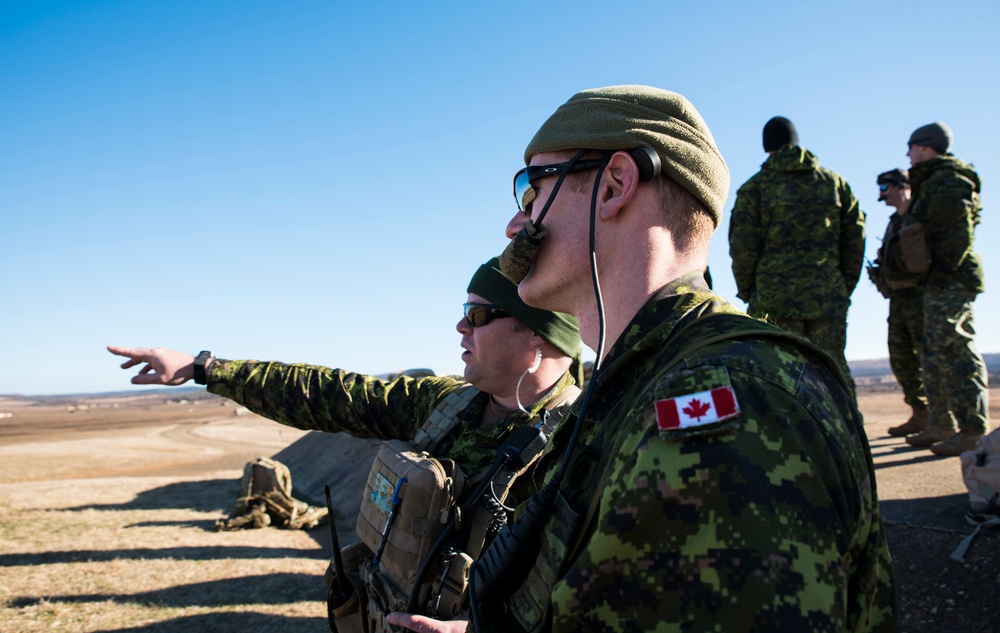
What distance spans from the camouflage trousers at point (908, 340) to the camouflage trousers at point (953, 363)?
588 mm

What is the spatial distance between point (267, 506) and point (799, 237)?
553 cm

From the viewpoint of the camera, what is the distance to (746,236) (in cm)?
528

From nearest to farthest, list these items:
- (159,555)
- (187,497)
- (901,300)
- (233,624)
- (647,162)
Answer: (647,162), (233,624), (159,555), (901,300), (187,497)

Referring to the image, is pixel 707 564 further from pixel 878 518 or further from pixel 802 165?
pixel 802 165

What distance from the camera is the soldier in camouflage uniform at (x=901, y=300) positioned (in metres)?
6.17

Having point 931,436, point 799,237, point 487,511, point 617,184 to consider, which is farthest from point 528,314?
point 931,436

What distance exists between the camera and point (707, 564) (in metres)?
0.94

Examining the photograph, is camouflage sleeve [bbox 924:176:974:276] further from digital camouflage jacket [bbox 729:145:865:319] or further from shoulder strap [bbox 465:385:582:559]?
shoulder strap [bbox 465:385:582:559]

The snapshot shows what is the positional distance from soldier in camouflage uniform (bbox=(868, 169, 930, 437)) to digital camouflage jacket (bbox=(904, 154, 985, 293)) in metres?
0.30

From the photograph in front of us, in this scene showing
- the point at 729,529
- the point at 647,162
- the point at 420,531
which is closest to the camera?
the point at 729,529

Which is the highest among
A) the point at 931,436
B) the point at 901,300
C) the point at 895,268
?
the point at 895,268

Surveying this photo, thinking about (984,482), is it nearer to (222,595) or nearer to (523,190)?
(523,190)

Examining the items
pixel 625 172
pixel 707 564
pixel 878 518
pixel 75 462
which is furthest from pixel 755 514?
pixel 75 462

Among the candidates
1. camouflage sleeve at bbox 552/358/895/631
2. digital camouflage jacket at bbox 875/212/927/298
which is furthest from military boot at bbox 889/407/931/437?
camouflage sleeve at bbox 552/358/895/631
